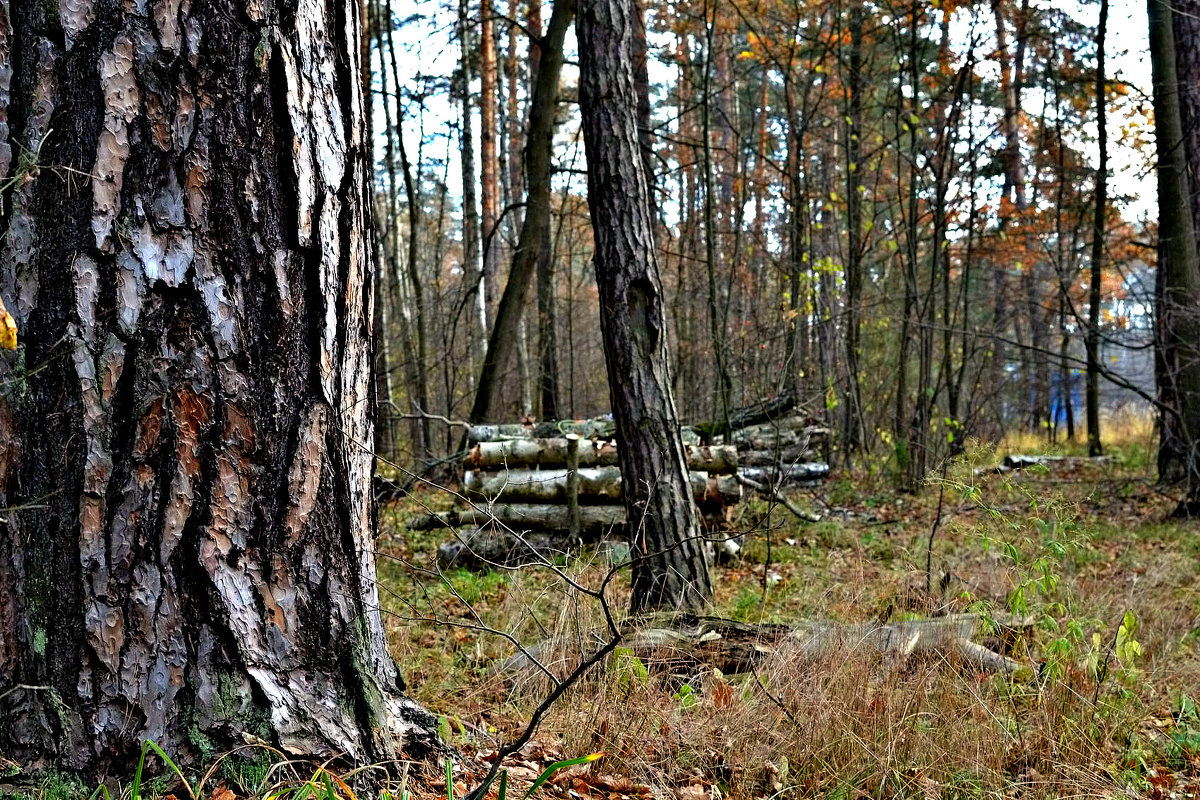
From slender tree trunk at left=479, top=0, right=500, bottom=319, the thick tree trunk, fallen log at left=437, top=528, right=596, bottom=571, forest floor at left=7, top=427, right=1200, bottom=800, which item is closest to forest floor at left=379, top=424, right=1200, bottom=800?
forest floor at left=7, top=427, right=1200, bottom=800

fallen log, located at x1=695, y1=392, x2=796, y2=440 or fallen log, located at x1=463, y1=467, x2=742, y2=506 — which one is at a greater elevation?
fallen log, located at x1=695, y1=392, x2=796, y2=440

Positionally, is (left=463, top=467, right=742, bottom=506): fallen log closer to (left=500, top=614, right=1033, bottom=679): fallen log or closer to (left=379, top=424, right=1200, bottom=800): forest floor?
(left=379, top=424, right=1200, bottom=800): forest floor

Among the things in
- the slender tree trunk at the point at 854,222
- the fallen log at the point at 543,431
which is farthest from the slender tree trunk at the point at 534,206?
the slender tree trunk at the point at 854,222

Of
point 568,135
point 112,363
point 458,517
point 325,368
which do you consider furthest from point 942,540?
point 568,135

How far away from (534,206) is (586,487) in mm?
4128

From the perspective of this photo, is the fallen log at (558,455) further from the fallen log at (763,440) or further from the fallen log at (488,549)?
the fallen log at (763,440)

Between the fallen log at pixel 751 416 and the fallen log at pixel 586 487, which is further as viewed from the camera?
the fallen log at pixel 751 416

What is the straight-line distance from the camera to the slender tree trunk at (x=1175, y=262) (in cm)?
816

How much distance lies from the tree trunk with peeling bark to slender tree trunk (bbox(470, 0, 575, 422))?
26.4 ft

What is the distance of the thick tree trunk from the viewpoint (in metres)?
4.85

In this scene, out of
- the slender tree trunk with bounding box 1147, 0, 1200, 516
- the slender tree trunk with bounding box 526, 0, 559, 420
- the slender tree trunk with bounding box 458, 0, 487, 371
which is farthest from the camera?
the slender tree trunk with bounding box 458, 0, 487, 371

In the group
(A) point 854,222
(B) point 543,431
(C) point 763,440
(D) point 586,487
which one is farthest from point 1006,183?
(D) point 586,487

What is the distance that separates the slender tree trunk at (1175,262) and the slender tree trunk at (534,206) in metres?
6.00

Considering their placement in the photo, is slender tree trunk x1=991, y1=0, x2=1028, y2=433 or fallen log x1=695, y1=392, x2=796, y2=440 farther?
slender tree trunk x1=991, y1=0, x2=1028, y2=433
